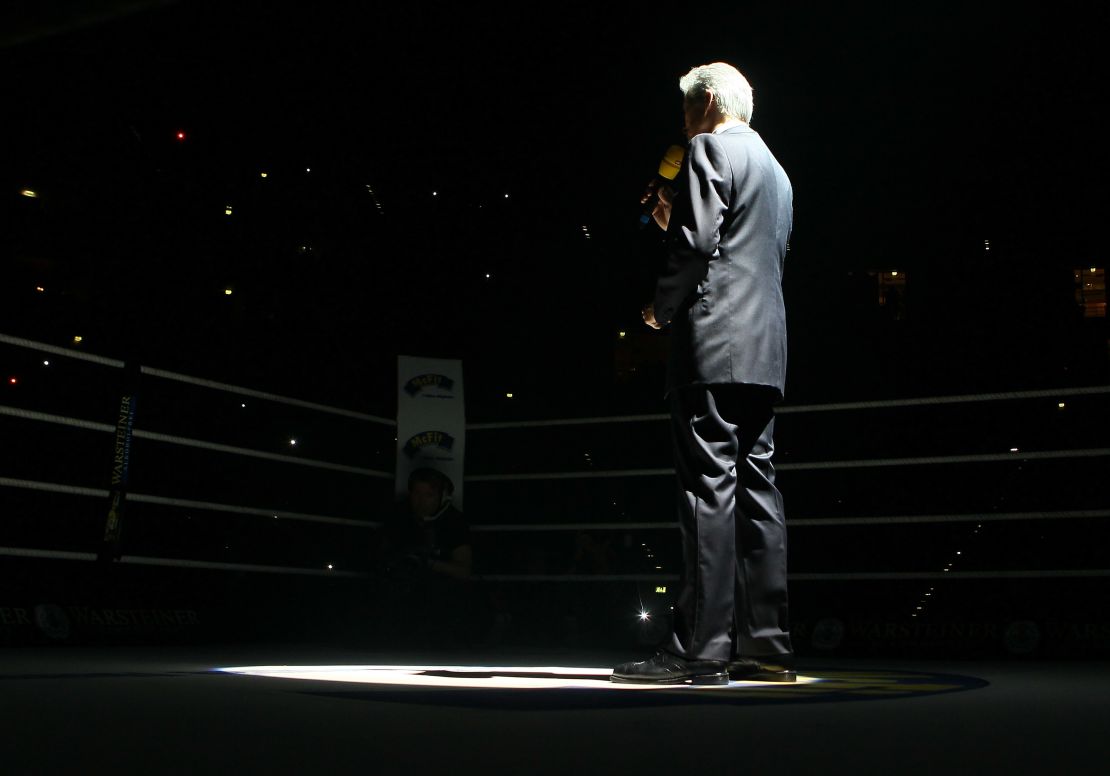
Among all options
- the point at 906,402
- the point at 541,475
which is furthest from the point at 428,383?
the point at 906,402

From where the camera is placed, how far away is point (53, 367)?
4125 mm

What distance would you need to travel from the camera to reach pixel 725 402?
251 centimetres

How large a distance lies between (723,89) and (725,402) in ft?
2.70

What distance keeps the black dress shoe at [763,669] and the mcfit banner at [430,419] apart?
8.65 ft

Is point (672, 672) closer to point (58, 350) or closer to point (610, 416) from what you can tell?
point (58, 350)

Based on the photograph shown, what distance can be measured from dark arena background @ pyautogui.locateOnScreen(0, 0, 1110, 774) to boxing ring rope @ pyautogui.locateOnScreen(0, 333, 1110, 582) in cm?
2

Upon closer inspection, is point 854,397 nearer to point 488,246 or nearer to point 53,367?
point 488,246

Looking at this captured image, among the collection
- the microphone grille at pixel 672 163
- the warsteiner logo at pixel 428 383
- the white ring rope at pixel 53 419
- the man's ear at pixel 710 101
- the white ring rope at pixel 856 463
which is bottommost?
the white ring rope at pixel 856 463

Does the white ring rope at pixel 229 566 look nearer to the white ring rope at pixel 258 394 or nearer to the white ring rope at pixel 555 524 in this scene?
the white ring rope at pixel 555 524

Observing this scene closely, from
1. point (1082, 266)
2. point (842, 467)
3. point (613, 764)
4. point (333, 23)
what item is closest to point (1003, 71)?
point (1082, 266)

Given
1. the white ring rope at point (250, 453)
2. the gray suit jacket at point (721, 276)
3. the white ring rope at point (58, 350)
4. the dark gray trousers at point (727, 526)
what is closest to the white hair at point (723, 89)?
the gray suit jacket at point (721, 276)

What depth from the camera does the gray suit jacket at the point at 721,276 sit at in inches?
98.3

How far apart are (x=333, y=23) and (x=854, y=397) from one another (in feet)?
9.59

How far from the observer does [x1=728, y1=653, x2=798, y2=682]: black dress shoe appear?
99.7 inches
